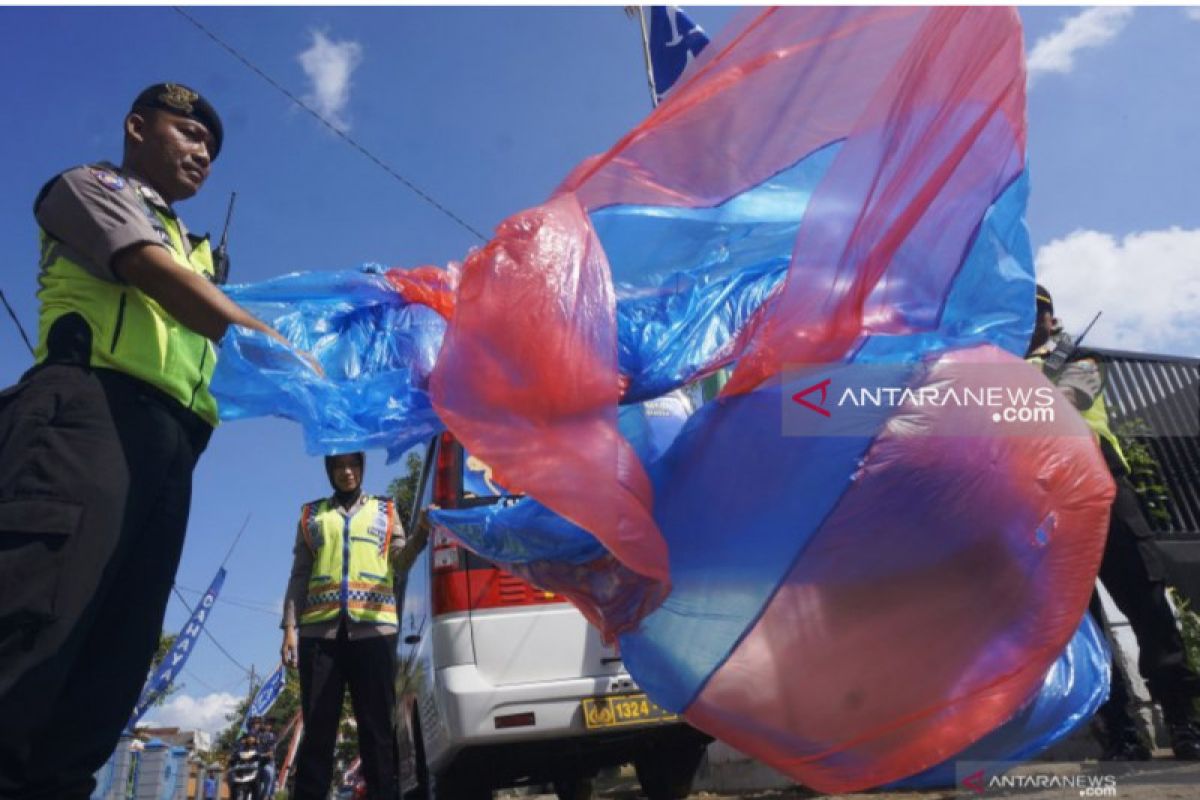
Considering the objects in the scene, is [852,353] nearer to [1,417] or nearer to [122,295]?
[122,295]

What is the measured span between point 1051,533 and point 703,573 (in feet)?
2.15

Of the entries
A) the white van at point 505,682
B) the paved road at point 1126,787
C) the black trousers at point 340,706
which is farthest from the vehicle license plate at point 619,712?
the black trousers at point 340,706

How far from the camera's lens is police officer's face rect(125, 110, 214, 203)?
2.06 meters

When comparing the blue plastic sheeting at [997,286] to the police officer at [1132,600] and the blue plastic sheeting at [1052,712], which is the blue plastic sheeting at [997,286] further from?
the police officer at [1132,600]

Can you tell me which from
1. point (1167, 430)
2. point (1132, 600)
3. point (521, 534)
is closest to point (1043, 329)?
point (1132, 600)

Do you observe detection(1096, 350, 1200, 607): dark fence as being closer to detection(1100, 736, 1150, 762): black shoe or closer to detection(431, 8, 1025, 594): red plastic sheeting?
detection(1100, 736, 1150, 762): black shoe

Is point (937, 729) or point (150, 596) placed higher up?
point (150, 596)

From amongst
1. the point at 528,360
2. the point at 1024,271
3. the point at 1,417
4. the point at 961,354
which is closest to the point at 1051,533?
the point at 961,354

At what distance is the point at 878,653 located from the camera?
1.67 m

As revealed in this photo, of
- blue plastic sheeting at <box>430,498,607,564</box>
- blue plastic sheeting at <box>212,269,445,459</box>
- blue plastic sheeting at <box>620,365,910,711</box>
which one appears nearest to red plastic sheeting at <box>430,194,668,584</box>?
blue plastic sheeting at <box>620,365,910,711</box>

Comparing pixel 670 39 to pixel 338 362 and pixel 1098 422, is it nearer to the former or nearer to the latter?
pixel 1098 422

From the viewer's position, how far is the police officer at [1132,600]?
3469 millimetres

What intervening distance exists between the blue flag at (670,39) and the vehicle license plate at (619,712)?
511cm

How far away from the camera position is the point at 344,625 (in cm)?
384
